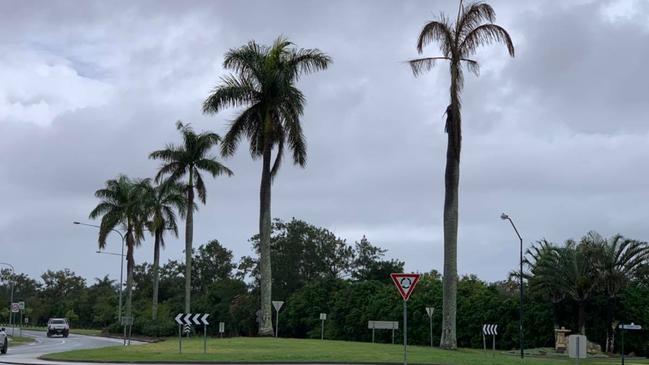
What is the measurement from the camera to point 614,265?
52688mm

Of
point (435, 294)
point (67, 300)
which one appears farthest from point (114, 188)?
point (67, 300)

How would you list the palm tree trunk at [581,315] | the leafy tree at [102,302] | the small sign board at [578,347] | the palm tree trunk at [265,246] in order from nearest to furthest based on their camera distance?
the small sign board at [578,347] → the palm tree trunk at [265,246] → the palm tree trunk at [581,315] → the leafy tree at [102,302]

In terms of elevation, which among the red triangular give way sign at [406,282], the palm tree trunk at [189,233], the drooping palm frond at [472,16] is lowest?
the red triangular give way sign at [406,282]

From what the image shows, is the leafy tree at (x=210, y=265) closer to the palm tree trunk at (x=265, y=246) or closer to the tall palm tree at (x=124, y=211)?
the tall palm tree at (x=124, y=211)

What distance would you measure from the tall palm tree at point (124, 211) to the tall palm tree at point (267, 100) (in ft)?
Answer: 110

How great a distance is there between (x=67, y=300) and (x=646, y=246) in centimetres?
10974

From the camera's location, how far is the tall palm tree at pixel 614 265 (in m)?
52.0

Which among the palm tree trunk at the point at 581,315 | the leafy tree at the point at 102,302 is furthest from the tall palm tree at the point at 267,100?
the leafy tree at the point at 102,302

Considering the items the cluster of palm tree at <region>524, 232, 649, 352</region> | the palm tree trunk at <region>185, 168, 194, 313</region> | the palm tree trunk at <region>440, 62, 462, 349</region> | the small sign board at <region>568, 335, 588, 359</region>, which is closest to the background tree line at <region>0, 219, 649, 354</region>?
the cluster of palm tree at <region>524, 232, 649, 352</region>

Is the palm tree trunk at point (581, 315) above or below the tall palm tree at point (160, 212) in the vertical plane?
below

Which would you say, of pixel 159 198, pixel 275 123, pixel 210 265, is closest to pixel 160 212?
pixel 159 198

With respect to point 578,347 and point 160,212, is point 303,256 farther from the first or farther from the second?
point 578,347

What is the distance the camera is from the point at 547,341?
56.0 meters

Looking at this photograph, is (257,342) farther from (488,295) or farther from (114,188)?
(114,188)
